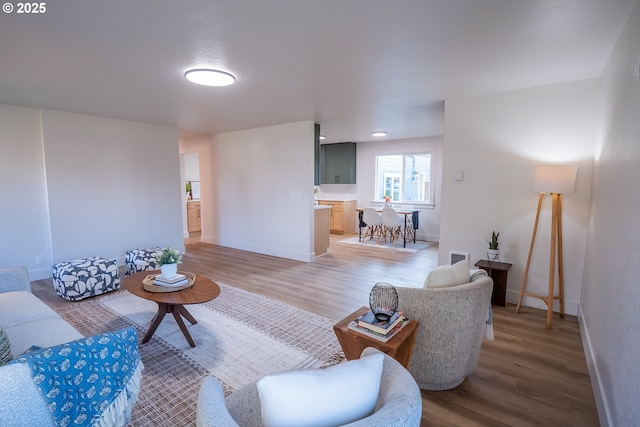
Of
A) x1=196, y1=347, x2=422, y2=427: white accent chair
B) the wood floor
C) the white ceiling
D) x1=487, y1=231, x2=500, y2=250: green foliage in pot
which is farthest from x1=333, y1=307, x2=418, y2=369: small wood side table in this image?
x1=487, y1=231, x2=500, y2=250: green foliage in pot

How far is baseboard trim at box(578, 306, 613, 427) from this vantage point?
165cm

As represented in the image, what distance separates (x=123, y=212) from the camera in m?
4.92

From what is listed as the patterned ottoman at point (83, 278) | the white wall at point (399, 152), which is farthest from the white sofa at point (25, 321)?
the white wall at point (399, 152)

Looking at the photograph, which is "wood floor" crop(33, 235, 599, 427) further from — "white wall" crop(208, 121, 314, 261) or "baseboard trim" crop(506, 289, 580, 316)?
"white wall" crop(208, 121, 314, 261)

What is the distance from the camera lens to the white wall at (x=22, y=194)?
3910mm

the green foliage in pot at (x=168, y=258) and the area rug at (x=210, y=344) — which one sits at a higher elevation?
the green foliage in pot at (x=168, y=258)

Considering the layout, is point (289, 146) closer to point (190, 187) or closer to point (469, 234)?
point (469, 234)

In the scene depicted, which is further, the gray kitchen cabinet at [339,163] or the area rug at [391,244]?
the gray kitchen cabinet at [339,163]

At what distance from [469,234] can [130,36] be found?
371cm

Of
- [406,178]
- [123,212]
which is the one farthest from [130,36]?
[406,178]

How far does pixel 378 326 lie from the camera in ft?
5.43

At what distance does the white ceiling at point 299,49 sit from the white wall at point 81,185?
1.64ft

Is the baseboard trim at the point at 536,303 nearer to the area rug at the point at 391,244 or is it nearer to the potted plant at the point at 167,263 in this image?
the area rug at the point at 391,244

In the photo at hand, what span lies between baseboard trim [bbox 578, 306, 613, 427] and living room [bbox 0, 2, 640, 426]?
0.06 ft
